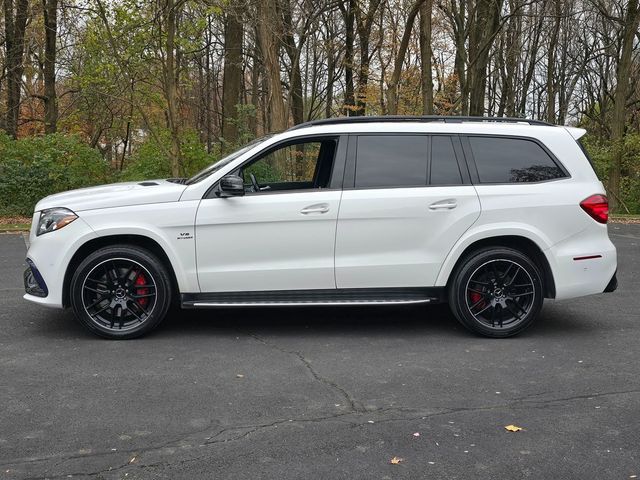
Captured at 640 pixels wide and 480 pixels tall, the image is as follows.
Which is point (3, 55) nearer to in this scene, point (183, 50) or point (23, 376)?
point (183, 50)

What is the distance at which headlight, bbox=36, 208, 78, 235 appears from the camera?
19.2ft

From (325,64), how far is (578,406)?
31.1 meters

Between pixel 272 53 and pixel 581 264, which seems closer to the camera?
pixel 581 264

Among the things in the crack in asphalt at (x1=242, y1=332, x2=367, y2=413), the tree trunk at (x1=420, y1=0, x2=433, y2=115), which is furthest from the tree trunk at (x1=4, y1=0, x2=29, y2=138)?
the crack in asphalt at (x1=242, y1=332, x2=367, y2=413)

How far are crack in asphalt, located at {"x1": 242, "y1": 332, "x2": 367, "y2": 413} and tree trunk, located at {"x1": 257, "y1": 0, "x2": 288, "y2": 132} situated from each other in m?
12.6

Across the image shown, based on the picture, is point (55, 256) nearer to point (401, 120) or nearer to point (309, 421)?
point (309, 421)

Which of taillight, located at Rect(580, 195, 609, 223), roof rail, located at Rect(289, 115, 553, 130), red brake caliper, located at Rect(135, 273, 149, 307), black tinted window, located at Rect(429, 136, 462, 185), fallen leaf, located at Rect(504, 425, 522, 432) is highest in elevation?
roof rail, located at Rect(289, 115, 553, 130)

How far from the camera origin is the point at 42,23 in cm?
2639

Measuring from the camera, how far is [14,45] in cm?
2519

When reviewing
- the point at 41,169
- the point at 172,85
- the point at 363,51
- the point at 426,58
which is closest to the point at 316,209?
the point at 172,85

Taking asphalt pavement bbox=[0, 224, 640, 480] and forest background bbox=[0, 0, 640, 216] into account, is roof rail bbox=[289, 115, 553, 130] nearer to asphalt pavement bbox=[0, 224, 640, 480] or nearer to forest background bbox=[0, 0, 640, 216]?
asphalt pavement bbox=[0, 224, 640, 480]

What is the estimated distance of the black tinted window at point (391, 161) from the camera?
20.1 feet

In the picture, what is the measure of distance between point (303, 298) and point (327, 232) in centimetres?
62

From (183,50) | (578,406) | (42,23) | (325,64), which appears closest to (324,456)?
(578,406)
